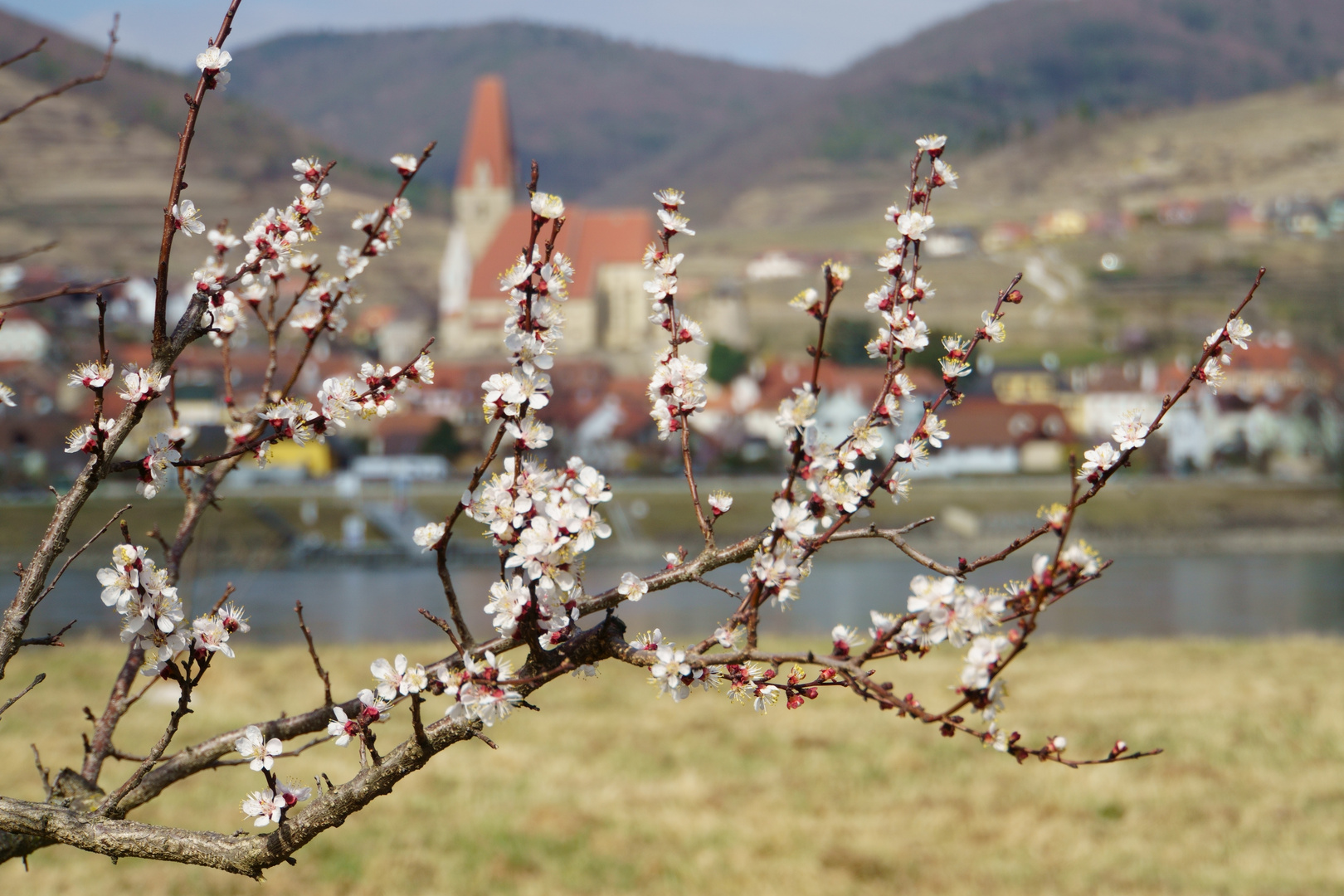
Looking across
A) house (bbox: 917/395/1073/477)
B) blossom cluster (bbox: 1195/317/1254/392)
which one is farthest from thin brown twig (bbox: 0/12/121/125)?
house (bbox: 917/395/1073/477)

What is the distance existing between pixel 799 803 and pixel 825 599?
862 inches

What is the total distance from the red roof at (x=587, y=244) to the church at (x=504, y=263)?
0.06 metres

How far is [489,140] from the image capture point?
3627 inches

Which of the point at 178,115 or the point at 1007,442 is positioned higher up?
the point at 178,115

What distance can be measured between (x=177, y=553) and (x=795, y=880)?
5.28 metres

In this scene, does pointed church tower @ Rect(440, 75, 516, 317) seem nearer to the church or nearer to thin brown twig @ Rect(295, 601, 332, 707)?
the church

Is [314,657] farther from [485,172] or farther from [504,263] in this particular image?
[485,172]

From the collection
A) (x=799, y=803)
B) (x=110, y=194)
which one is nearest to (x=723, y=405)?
(x=799, y=803)

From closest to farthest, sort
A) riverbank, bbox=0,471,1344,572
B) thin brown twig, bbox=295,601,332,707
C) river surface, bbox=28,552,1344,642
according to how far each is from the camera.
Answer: thin brown twig, bbox=295,601,332,707 → river surface, bbox=28,552,1344,642 → riverbank, bbox=0,471,1344,572

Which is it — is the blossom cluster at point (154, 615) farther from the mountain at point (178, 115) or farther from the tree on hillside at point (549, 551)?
the mountain at point (178, 115)

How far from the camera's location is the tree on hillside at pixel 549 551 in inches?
63.9

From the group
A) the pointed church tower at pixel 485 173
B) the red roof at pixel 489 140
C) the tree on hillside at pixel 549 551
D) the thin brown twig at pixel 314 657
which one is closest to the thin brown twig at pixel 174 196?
the tree on hillside at pixel 549 551

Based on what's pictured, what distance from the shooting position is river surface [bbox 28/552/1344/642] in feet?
81.1

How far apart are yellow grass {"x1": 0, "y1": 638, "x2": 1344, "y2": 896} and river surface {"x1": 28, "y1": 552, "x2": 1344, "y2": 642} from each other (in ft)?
30.8
